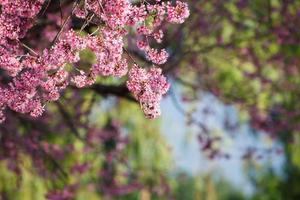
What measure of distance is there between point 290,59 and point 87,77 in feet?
24.4

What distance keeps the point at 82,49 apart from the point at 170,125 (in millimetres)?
11662

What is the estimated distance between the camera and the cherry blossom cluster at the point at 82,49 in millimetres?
3609

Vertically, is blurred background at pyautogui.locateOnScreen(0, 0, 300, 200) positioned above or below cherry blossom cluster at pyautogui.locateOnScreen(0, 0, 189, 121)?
above

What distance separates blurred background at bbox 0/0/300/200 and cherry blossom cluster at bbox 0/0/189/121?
20.0 inches

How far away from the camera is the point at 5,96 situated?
377cm

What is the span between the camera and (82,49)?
3.74 m

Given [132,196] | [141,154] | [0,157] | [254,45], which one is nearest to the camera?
[0,157]

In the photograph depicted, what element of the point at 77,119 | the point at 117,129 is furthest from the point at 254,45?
the point at 77,119

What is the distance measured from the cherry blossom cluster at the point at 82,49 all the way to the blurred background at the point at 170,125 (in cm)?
51

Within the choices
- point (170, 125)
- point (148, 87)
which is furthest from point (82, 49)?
point (170, 125)

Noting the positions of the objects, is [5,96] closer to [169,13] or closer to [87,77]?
[87,77]

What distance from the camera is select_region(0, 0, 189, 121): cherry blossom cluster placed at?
142 inches

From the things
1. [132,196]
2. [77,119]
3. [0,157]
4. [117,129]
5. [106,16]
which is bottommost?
[106,16]

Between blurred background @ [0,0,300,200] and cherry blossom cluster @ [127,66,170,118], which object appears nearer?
cherry blossom cluster @ [127,66,170,118]
